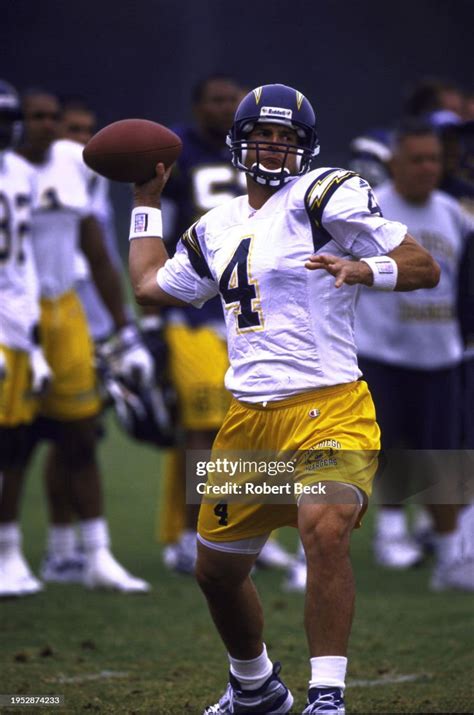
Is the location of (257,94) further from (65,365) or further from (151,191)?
(65,365)

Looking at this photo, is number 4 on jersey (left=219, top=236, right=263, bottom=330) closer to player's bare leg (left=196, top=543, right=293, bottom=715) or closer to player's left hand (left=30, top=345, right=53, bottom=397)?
player's bare leg (left=196, top=543, right=293, bottom=715)

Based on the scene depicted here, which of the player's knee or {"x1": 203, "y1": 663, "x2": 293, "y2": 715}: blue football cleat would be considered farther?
{"x1": 203, "y1": 663, "x2": 293, "y2": 715}: blue football cleat

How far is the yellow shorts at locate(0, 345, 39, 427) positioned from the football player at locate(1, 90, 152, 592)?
263 millimetres

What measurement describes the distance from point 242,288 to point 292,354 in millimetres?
228

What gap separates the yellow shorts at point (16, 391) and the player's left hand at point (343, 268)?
255 cm

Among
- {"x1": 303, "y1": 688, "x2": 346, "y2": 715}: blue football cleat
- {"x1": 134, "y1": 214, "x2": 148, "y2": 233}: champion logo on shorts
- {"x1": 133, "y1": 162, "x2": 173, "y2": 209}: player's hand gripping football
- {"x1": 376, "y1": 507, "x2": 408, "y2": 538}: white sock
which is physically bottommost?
{"x1": 376, "y1": 507, "x2": 408, "y2": 538}: white sock

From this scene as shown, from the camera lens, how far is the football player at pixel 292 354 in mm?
3701

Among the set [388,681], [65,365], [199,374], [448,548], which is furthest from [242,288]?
[448,548]

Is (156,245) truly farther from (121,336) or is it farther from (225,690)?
(121,336)

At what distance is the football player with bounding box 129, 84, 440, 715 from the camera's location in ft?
12.1

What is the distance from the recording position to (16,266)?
607cm

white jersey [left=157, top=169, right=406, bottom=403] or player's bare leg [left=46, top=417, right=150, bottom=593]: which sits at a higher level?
white jersey [left=157, top=169, right=406, bottom=403]

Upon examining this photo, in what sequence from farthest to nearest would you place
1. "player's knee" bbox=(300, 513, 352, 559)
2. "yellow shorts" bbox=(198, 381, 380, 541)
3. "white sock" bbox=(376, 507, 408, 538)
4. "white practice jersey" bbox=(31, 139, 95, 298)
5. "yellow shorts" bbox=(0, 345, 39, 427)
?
1. "white sock" bbox=(376, 507, 408, 538)
2. "white practice jersey" bbox=(31, 139, 95, 298)
3. "yellow shorts" bbox=(0, 345, 39, 427)
4. "yellow shorts" bbox=(198, 381, 380, 541)
5. "player's knee" bbox=(300, 513, 352, 559)

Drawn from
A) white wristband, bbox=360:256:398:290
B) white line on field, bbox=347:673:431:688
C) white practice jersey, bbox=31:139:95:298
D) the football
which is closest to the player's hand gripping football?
the football
